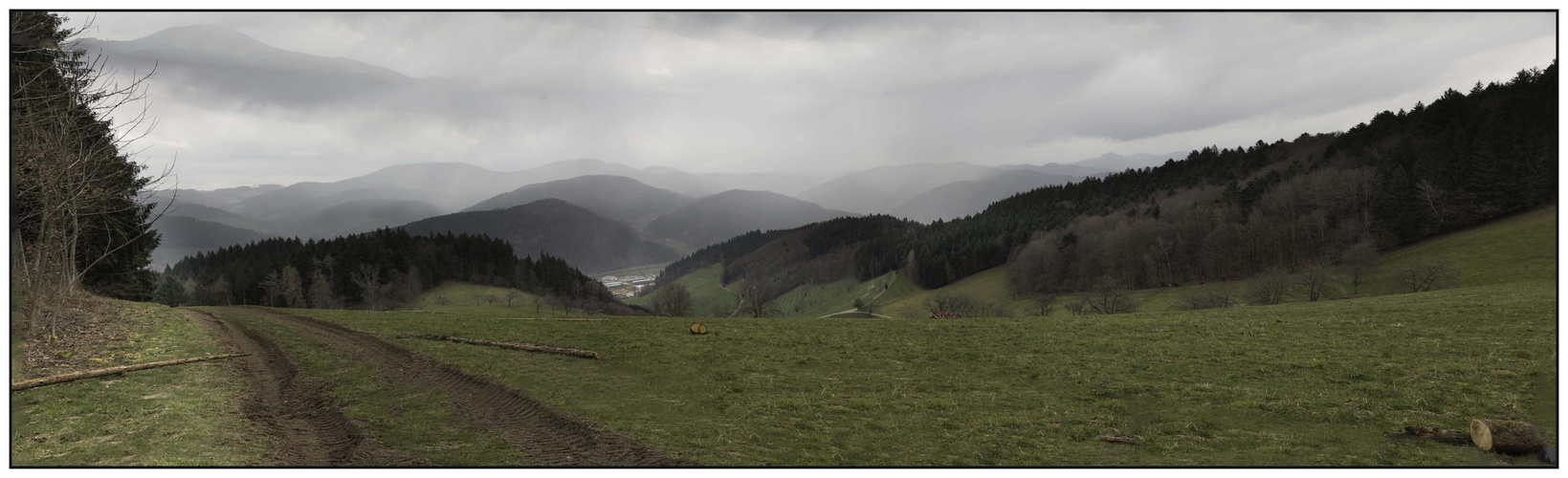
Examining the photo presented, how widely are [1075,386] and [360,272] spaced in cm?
11764

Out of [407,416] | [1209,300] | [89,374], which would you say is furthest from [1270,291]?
[89,374]

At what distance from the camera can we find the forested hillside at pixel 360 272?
292 ft

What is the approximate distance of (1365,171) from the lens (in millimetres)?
85000

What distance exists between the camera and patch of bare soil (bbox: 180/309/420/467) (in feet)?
31.1

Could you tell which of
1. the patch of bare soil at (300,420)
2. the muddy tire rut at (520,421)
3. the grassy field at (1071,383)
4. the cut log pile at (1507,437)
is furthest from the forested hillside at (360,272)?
the cut log pile at (1507,437)

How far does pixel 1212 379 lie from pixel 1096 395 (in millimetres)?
3596

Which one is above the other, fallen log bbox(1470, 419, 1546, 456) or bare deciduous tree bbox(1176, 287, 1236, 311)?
fallen log bbox(1470, 419, 1546, 456)

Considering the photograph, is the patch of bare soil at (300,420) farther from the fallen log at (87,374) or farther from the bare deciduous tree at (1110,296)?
the bare deciduous tree at (1110,296)

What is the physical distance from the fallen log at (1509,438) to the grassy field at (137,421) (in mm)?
18562

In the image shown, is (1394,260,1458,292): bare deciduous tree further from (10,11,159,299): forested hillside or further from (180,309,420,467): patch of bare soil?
(10,11,159,299): forested hillside

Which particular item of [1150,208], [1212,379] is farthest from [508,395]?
[1150,208]

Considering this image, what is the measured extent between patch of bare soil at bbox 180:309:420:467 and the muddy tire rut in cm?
184

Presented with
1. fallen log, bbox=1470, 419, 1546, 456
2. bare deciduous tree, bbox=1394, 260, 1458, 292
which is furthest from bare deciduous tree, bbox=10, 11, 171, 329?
bare deciduous tree, bbox=1394, 260, 1458, 292
